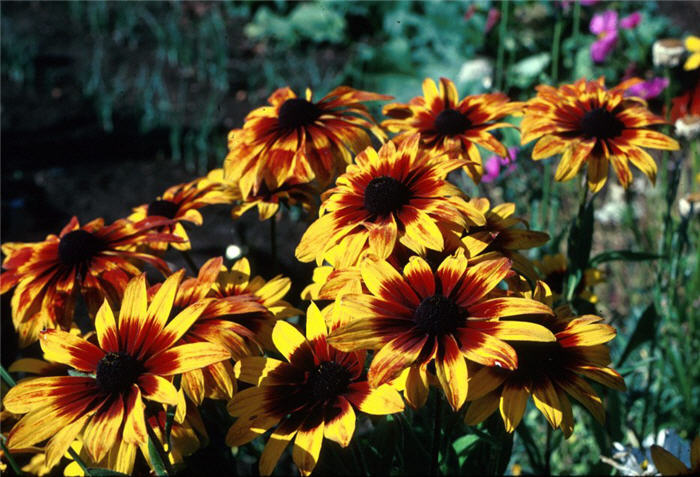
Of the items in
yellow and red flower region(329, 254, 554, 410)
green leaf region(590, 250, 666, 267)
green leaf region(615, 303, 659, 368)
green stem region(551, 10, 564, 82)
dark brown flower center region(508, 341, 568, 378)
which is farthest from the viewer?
green stem region(551, 10, 564, 82)

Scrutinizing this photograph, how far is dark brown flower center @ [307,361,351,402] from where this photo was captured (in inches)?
35.9

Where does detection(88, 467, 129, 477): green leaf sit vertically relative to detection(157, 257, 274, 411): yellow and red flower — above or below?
below

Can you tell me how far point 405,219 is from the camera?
925 mm

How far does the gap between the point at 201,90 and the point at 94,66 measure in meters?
0.63

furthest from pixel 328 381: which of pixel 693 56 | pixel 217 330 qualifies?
pixel 693 56

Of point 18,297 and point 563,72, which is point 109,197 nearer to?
point 18,297

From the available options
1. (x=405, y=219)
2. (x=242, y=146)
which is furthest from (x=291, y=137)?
(x=405, y=219)

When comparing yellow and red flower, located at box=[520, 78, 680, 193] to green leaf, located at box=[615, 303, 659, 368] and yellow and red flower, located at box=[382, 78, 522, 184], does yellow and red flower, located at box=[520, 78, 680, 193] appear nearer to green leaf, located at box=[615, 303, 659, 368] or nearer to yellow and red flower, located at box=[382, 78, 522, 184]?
yellow and red flower, located at box=[382, 78, 522, 184]

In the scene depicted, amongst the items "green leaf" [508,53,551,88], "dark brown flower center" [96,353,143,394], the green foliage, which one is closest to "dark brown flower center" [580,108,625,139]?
"dark brown flower center" [96,353,143,394]

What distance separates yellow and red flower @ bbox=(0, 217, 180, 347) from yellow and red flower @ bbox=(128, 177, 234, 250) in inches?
1.7

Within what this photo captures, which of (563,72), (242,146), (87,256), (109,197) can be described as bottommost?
(109,197)

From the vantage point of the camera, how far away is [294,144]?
1.15 meters

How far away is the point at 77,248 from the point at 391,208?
498mm

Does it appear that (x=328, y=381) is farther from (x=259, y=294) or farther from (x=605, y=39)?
(x=605, y=39)
